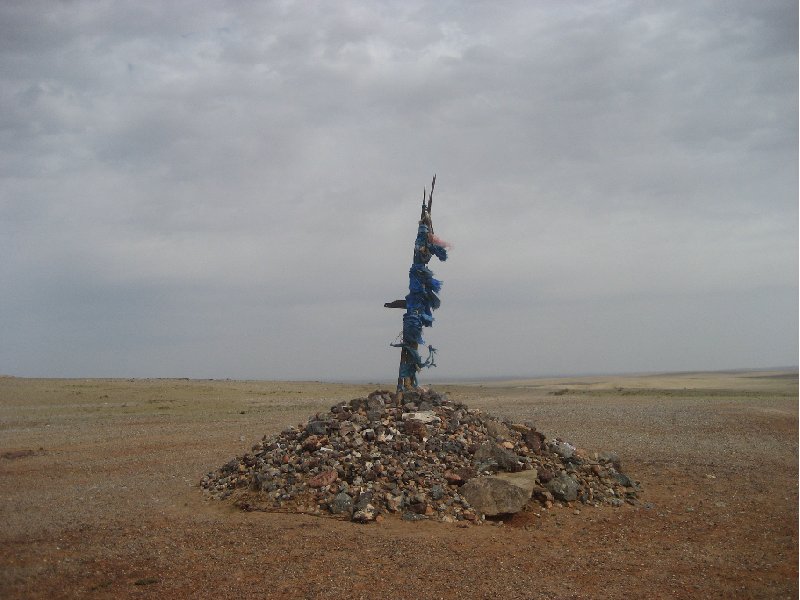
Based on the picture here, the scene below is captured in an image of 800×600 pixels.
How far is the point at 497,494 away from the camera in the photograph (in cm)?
1080

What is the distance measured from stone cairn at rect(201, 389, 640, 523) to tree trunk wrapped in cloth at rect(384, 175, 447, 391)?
3.59 feet

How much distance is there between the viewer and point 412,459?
12.0 metres

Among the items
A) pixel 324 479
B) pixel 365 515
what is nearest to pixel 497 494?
pixel 365 515

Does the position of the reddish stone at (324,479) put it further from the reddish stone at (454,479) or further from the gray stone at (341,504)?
the reddish stone at (454,479)

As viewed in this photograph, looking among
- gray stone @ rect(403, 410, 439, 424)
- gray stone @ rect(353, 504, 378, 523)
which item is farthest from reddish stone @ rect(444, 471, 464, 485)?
gray stone @ rect(403, 410, 439, 424)

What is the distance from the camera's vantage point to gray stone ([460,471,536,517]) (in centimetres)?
1068

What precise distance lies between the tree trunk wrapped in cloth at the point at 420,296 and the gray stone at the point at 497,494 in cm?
457

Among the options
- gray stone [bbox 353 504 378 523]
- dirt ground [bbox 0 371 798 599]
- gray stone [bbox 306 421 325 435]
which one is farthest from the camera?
gray stone [bbox 306 421 325 435]

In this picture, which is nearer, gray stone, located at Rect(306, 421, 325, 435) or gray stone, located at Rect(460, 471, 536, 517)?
gray stone, located at Rect(460, 471, 536, 517)

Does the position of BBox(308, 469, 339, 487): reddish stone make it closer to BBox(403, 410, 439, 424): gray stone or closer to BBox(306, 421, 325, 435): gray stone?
BBox(306, 421, 325, 435): gray stone

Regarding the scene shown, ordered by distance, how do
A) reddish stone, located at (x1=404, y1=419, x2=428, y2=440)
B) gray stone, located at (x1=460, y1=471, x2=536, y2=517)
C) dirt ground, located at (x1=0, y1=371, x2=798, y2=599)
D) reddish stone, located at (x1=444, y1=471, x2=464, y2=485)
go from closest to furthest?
dirt ground, located at (x1=0, y1=371, x2=798, y2=599) < gray stone, located at (x1=460, y1=471, x2=536, y2=517) < reddish stone, located at (x1=444, y1=471, x2=464, y2=485) < reddish stone, located at (x1=404, y1=419, x2=428, y2=440)

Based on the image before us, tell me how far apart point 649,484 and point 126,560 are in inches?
439

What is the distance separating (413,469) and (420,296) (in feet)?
15.8

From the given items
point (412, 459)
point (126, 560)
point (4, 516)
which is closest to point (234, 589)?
point (126, 560)
